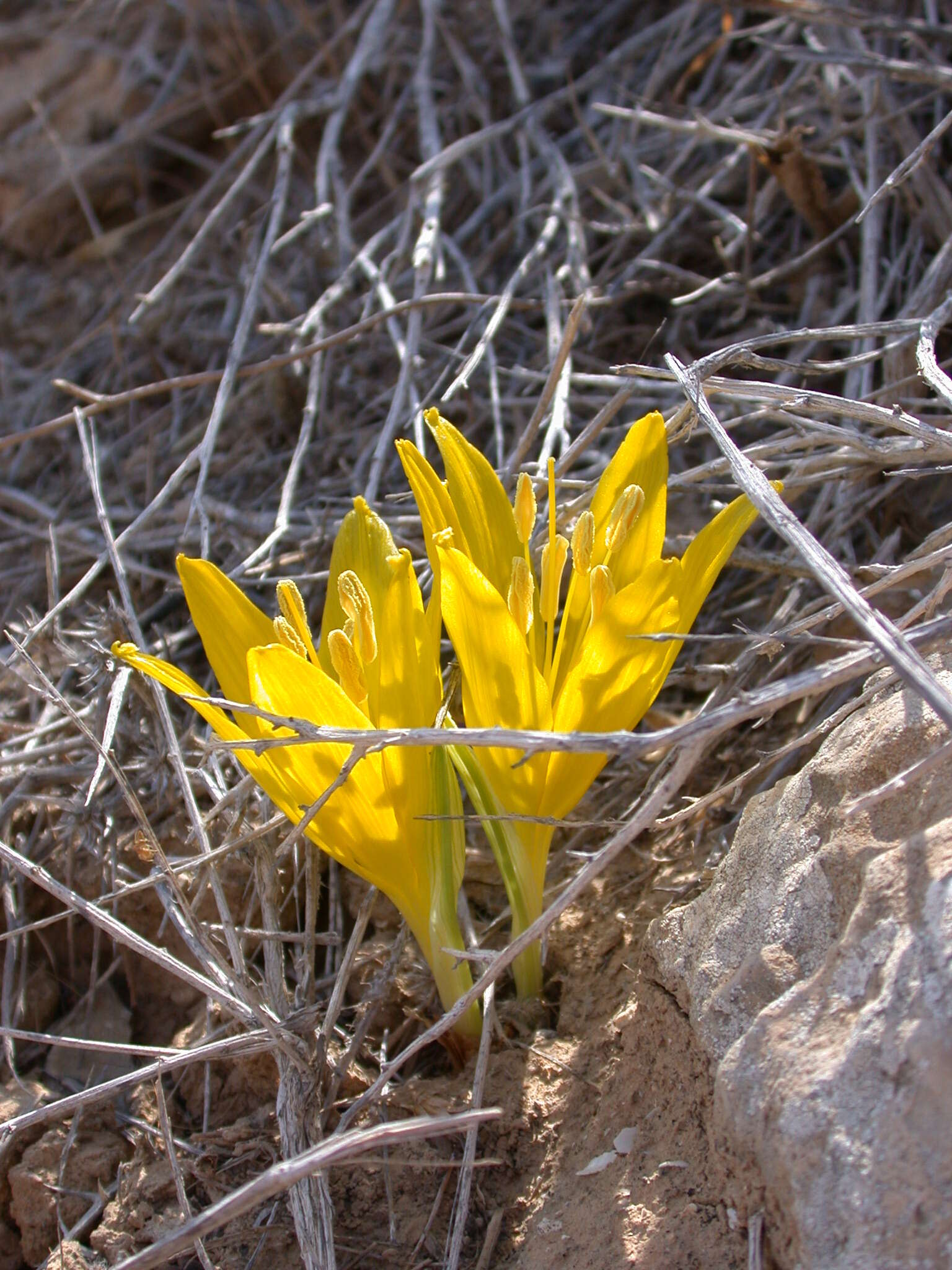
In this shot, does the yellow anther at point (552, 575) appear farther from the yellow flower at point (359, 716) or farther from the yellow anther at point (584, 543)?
the yellow flower at point (359, 716)

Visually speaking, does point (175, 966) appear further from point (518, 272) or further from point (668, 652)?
point (518, 272)

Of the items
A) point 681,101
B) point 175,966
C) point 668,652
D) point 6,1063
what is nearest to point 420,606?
point 668,652

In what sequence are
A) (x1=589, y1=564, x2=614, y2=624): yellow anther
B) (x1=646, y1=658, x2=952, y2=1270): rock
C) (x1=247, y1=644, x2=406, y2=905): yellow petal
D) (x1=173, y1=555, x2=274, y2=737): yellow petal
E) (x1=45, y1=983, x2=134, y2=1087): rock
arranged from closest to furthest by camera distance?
(x1=646, y1=658, x2=952, y2=1270): rock < (x1=247, y1=644, x2=406, y2=905): yellow petal < (x1=589, y1=564, x2=614, y2=624): yellow anther < (x1=173, y1=555, x2=274, y2=737): yellow petal < (x1=45, y1=983, x2=134, y2=1087): rock

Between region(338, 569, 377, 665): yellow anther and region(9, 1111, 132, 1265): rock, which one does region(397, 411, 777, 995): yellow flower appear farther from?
region(9, 1111, 132, 1265): rock

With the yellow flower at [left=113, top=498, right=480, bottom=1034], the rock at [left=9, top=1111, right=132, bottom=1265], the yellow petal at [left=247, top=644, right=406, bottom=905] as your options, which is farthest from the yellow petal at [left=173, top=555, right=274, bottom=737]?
the rock at [left=9, top=1111, right=132, bottom=1265]

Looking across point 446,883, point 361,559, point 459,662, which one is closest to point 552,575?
point 459,662

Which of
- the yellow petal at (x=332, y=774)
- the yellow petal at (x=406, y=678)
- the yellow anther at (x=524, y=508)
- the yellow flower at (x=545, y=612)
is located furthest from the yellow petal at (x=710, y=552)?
the yellow petal at (x=332, y=774)

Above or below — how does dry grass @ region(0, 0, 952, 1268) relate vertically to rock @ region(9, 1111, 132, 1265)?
above

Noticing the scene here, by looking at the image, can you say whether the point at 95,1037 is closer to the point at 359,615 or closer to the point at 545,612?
the point at 359,615
